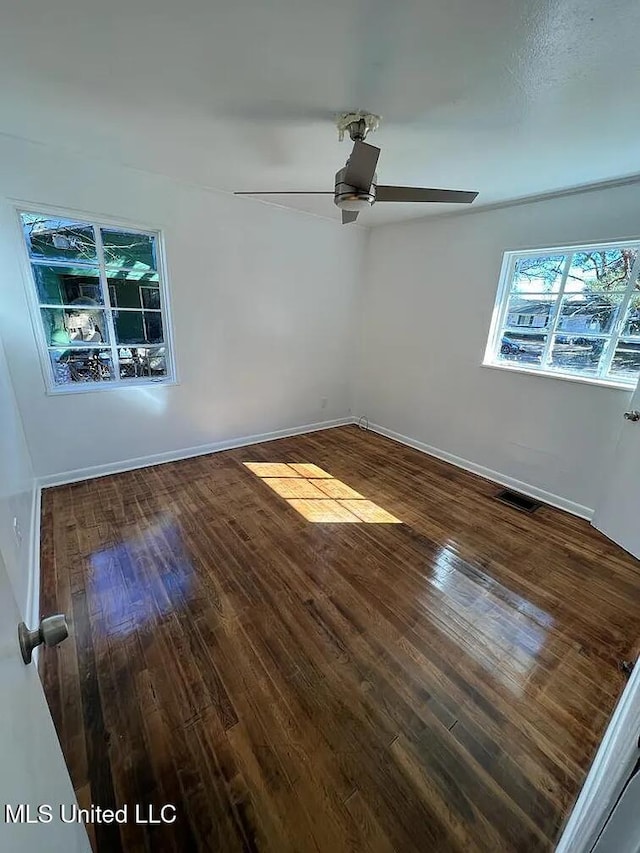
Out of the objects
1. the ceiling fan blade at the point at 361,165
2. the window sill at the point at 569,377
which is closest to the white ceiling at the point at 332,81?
the ceiling fan blade at the point at 361,165

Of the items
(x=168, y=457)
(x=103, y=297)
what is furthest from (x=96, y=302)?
(x=168, y=457)

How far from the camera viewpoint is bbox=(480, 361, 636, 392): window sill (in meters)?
2.51

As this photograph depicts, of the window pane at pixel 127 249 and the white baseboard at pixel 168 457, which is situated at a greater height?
the window pane at pixel 127 249

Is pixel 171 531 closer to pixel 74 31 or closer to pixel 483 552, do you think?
pixel 483 552

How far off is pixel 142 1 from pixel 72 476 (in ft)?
9.83

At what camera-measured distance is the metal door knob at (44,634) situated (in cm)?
65

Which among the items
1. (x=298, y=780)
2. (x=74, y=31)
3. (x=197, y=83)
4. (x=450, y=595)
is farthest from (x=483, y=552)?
(x=74, y=31)

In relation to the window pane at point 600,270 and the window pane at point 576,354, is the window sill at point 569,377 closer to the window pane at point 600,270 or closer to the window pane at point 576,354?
the window pane at point 576,354

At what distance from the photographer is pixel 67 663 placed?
153 centimetres

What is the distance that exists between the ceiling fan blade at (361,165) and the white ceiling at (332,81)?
0.76ft

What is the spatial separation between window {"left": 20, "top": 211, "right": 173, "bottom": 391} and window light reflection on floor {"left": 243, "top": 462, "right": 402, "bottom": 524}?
141cm

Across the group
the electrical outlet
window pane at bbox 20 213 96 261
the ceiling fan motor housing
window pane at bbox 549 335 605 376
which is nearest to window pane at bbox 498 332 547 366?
window pane at bbox 549 335 605 376

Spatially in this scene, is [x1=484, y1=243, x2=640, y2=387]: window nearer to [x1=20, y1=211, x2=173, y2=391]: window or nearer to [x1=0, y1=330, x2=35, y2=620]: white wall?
[x1=20, y1=211, x2=173, y2=391]: window

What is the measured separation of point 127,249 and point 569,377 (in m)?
3.74
